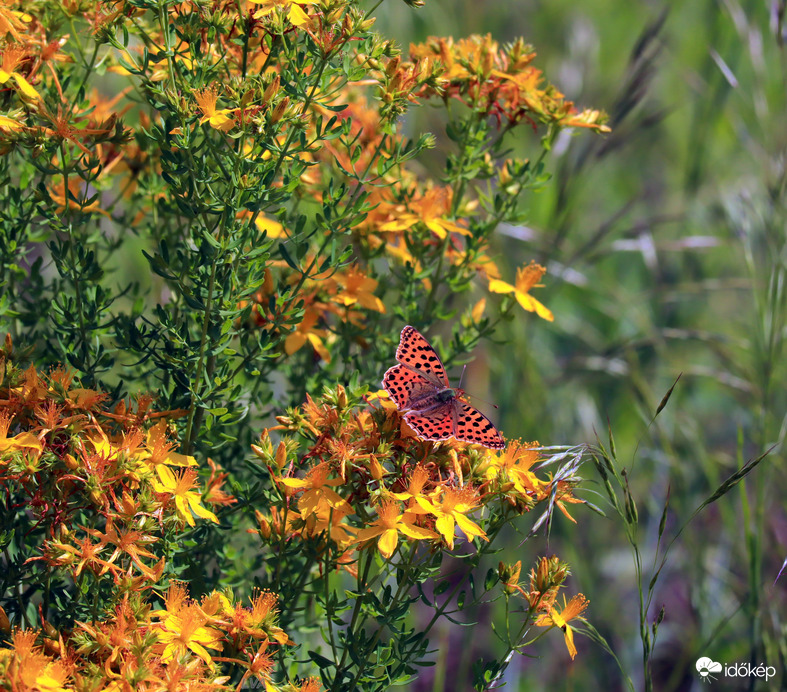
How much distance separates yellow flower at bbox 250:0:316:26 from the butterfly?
2.26 feet

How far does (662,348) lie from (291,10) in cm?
224

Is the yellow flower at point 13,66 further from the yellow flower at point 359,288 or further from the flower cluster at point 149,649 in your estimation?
the flower cluster at point 149,649

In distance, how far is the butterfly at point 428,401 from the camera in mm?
1639

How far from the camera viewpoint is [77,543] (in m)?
1.50

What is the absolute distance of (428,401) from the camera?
5.55ft

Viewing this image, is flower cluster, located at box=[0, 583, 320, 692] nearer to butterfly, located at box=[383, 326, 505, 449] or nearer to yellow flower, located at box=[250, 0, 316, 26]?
butterfly, located at box=[383, 326, 505, 449]

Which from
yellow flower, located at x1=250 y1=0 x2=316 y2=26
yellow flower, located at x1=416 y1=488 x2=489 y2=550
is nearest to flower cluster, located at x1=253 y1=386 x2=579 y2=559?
yellow flower, located at x1=416 y1=488 x2=489 y2=550

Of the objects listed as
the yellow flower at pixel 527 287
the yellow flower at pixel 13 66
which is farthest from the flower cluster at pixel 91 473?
the yellow flower at pixel 527 287

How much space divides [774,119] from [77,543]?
3.27 metres

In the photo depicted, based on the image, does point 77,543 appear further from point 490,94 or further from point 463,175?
point 490,94
